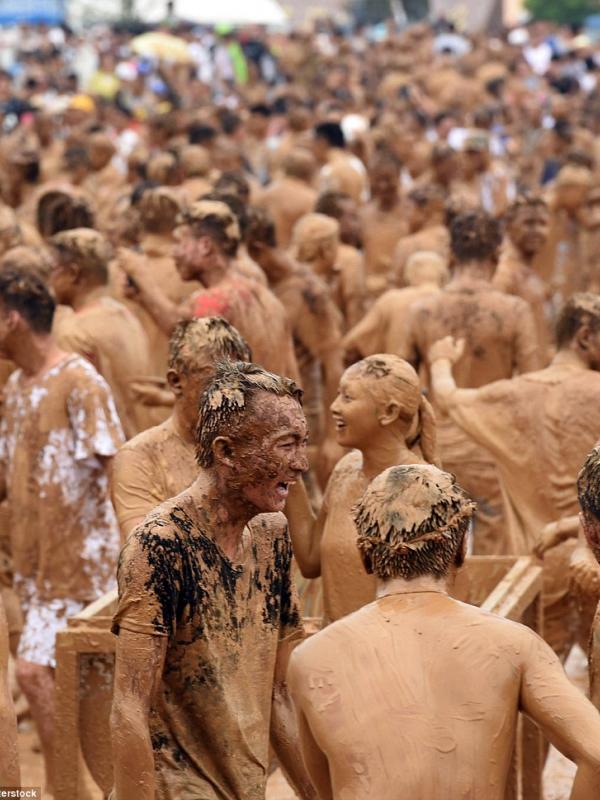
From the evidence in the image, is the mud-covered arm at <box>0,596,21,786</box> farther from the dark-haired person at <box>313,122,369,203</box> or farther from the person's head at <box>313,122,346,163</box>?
the person's head at <box>313,122,346,163</box>

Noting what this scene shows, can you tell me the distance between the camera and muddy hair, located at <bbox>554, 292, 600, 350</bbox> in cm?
741

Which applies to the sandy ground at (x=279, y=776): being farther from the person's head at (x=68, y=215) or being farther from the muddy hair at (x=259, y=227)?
the person's head at (x=68, y=215)

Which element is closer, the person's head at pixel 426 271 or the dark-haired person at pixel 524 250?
the person's head at pixel 426 271

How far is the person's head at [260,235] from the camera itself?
1033 cm

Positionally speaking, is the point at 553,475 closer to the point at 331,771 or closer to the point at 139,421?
the point at 139,421

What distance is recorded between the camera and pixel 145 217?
37.6 ft

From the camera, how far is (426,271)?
10891 mm

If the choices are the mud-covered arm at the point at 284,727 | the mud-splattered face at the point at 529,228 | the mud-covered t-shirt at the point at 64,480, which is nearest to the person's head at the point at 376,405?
the mud-covered arm at the point at 284,727

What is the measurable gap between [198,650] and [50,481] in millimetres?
2730

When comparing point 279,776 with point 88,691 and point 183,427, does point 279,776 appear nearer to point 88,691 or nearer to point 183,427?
point 88,691

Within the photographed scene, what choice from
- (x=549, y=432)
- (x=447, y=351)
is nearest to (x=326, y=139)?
(x=447, y=351)

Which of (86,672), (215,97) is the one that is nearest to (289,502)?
(86,672)

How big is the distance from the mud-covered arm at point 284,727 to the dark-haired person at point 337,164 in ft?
40.7

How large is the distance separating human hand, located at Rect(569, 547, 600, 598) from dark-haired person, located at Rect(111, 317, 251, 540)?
46.9 inches
